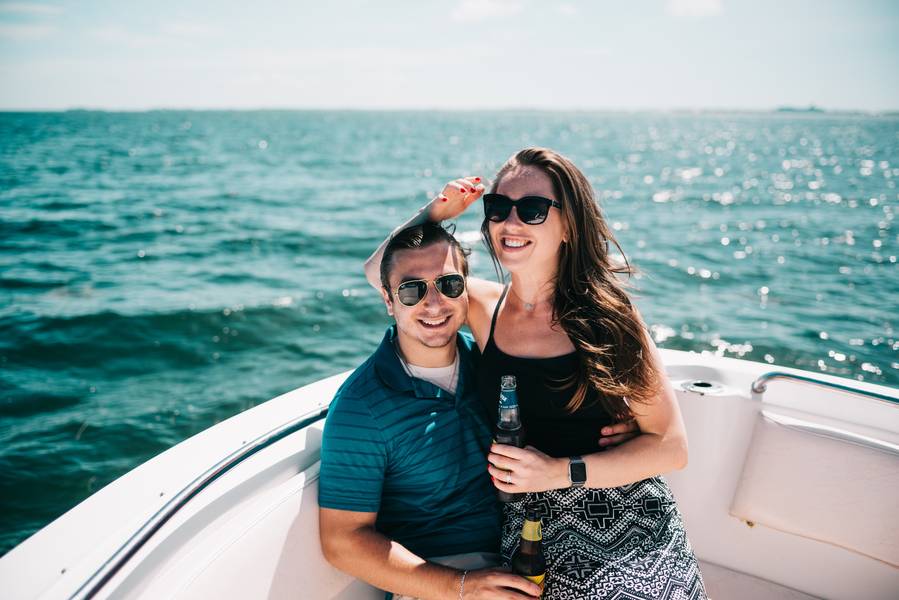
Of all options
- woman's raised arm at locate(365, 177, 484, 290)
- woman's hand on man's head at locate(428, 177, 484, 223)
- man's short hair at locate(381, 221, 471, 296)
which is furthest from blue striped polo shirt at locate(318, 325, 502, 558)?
woman's hand on man's head at locate(428, 177, 484, 223)

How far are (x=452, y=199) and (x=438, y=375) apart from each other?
2.23 ft

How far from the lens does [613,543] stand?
2008mm

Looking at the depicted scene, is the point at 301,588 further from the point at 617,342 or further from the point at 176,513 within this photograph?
the point at 617,342

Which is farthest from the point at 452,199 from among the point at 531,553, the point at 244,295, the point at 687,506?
the point at 244,295

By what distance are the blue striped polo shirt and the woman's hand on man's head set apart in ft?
1.70

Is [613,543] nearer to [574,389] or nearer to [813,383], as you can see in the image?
[574,389]

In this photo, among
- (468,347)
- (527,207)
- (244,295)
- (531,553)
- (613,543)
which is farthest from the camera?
(244,295)

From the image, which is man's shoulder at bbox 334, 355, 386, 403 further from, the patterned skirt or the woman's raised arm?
the patterned skirt

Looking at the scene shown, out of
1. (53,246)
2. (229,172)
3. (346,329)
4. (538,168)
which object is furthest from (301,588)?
(229,172)

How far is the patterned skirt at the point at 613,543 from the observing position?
1.87m

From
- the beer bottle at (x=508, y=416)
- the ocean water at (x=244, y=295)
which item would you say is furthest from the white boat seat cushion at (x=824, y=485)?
the ocean water at (x=244, y=295)

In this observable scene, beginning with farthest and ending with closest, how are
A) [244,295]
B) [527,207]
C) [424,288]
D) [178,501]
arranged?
[244,295] < [527,207] < [424,288] < [178,501]

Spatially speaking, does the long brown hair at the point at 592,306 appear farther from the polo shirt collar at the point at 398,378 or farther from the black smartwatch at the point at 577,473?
the polo shirt collar at the point at 398,378

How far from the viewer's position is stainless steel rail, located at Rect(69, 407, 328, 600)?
1489 millimetres
